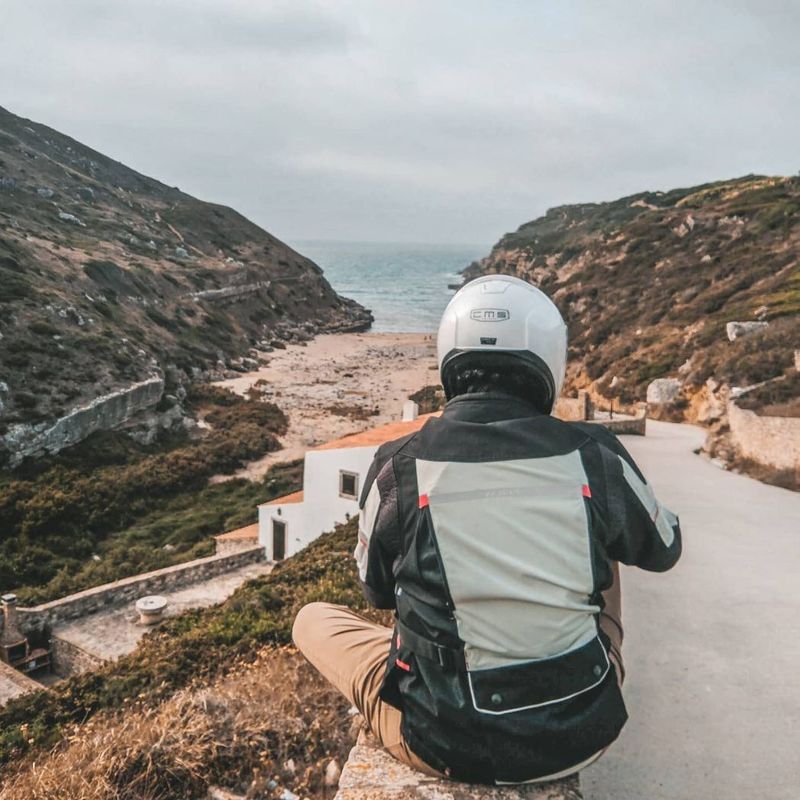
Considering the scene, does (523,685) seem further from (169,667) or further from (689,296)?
(689,296)

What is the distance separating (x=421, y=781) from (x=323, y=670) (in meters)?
0.81

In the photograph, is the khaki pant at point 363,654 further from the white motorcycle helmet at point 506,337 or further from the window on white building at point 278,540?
the window on white building at point 278,540

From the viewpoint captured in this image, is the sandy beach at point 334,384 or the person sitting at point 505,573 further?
the sandy beach at point 334,384

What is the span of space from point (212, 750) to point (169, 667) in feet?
9.47

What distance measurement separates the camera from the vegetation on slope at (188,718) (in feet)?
10.9

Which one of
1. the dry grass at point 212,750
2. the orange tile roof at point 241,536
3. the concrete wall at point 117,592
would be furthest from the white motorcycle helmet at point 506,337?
the orange tile roof at point 241,536

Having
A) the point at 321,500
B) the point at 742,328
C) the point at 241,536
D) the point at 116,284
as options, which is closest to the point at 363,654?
the point at 321,500

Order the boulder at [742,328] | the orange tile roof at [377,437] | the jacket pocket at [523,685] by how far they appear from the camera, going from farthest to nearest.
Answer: the boulder at [742,328]
the orange tile roof at [377,437]
the jacket pocket at [523,685]

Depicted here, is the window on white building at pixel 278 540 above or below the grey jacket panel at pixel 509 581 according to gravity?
below

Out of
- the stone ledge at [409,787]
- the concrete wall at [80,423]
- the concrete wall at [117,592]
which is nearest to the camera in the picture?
the stone ledge at [409,787]

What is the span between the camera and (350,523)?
13.7 metres

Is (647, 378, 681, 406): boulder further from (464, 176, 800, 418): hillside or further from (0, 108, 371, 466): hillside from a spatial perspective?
(0, 108, 371, 466): hillside

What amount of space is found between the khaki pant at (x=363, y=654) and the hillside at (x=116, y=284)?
24.2 m

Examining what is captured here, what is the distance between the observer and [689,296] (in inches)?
1337
